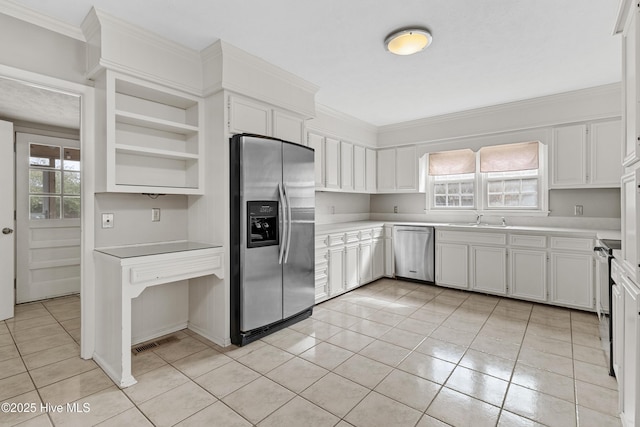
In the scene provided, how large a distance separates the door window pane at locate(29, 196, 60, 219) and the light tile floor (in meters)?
1.09

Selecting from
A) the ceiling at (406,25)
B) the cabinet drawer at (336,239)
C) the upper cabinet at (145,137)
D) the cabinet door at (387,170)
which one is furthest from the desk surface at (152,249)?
the cabinet door at (387,170)

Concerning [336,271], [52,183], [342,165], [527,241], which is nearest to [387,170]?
[342,165]

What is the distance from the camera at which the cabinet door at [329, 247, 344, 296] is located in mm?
4051

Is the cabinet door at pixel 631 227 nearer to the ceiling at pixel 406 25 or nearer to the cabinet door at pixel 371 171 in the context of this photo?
the ceiling at pixel 406 25

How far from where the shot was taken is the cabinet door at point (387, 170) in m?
5.46

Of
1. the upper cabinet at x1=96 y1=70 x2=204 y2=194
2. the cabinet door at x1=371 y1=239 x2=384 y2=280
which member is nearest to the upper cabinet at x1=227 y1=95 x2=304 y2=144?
the upper cabinet at x1=96 y1=70 x2=204 y2=194

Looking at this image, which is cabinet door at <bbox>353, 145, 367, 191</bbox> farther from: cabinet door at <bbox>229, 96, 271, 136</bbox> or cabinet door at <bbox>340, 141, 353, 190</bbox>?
cabinet door at <bbox>229, 96, 271, 136</bbox>

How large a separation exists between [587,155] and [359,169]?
294 cm

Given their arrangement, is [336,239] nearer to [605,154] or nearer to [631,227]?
[631,227]

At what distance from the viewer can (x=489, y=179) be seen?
4711mm

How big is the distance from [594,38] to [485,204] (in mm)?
2496

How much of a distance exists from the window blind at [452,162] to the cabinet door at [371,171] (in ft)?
3.08

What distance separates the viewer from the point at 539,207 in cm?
427

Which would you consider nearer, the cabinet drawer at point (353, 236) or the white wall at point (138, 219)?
the white wall at point (138, 219)
